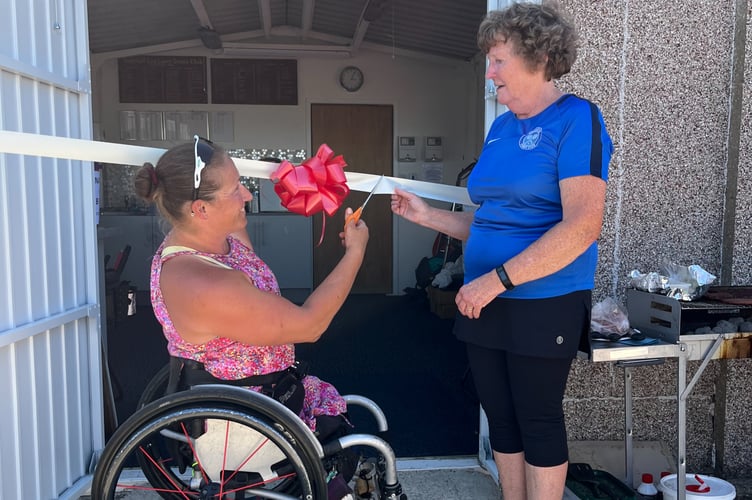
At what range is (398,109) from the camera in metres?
8.17

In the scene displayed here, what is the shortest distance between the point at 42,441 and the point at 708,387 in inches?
110

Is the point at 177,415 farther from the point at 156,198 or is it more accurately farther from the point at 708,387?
the point at 708,387

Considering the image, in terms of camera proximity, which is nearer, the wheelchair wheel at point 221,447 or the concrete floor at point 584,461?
the wheelchair wheel at point 221,447

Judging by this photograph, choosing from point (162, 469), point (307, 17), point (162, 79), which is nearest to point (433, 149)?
point (307, 17)

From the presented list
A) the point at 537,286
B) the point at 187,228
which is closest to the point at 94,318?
the point at 187,228

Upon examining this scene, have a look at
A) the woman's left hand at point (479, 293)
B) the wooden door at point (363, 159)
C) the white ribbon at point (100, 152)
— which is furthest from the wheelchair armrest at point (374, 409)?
the wooden door at point (363, 159)

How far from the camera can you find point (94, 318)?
106 inches

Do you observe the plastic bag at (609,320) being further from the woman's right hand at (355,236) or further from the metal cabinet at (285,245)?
the metal cabinet at (285,245)

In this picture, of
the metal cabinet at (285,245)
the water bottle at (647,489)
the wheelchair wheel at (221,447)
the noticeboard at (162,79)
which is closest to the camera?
the wheelchair wheel at (221,447)

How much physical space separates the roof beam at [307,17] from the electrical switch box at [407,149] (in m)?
1.76

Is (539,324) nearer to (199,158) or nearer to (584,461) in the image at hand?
(199,158)

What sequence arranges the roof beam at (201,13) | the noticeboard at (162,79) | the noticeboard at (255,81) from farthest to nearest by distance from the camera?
1. the noticeboard at (255,81)
2. the noticeboard at (162,79)
3. the roof beam at (201,13)

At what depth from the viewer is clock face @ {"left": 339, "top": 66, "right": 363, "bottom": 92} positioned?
8.11 m

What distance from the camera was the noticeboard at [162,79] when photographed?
7.82 metres
